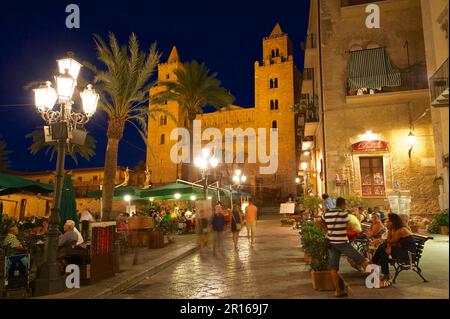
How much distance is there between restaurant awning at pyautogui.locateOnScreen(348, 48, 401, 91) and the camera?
15.2m

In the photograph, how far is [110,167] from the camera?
12.9m

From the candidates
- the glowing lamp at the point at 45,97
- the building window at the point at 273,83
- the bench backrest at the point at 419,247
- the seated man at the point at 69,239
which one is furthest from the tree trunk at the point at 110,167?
the building window at the point at 273,83

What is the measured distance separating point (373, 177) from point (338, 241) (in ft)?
36.2

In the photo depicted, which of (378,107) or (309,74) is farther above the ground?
(309,74)

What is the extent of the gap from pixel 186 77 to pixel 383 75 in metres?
12.3

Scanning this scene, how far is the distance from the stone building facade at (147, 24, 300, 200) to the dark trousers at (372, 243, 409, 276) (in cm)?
4042

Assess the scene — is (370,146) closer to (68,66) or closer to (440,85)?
(440,85)

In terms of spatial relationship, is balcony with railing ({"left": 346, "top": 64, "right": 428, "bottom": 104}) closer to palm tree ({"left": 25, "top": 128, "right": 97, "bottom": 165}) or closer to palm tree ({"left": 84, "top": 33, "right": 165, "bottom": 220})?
palm tree ({"left": 84, "top": 33, "right": 165, "bottom": 220})

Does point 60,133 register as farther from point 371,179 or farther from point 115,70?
point 371,179

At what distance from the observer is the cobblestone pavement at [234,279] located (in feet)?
19.0

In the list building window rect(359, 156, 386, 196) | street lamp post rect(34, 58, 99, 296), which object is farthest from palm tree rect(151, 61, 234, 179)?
street lamp post rect(34, 58, 99, 296)

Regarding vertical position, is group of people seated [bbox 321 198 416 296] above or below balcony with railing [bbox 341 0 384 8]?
below

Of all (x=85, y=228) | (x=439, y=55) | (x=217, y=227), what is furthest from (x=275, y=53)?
(x=85, y=228)

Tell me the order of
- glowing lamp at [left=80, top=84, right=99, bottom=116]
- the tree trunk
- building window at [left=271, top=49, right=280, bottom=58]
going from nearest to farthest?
1. glowing lamp at [left=80, top=84, right=99, bottom=116]
2. the tree trunk
3. building window at [left=271, top=49, right=280, bottom=58]
